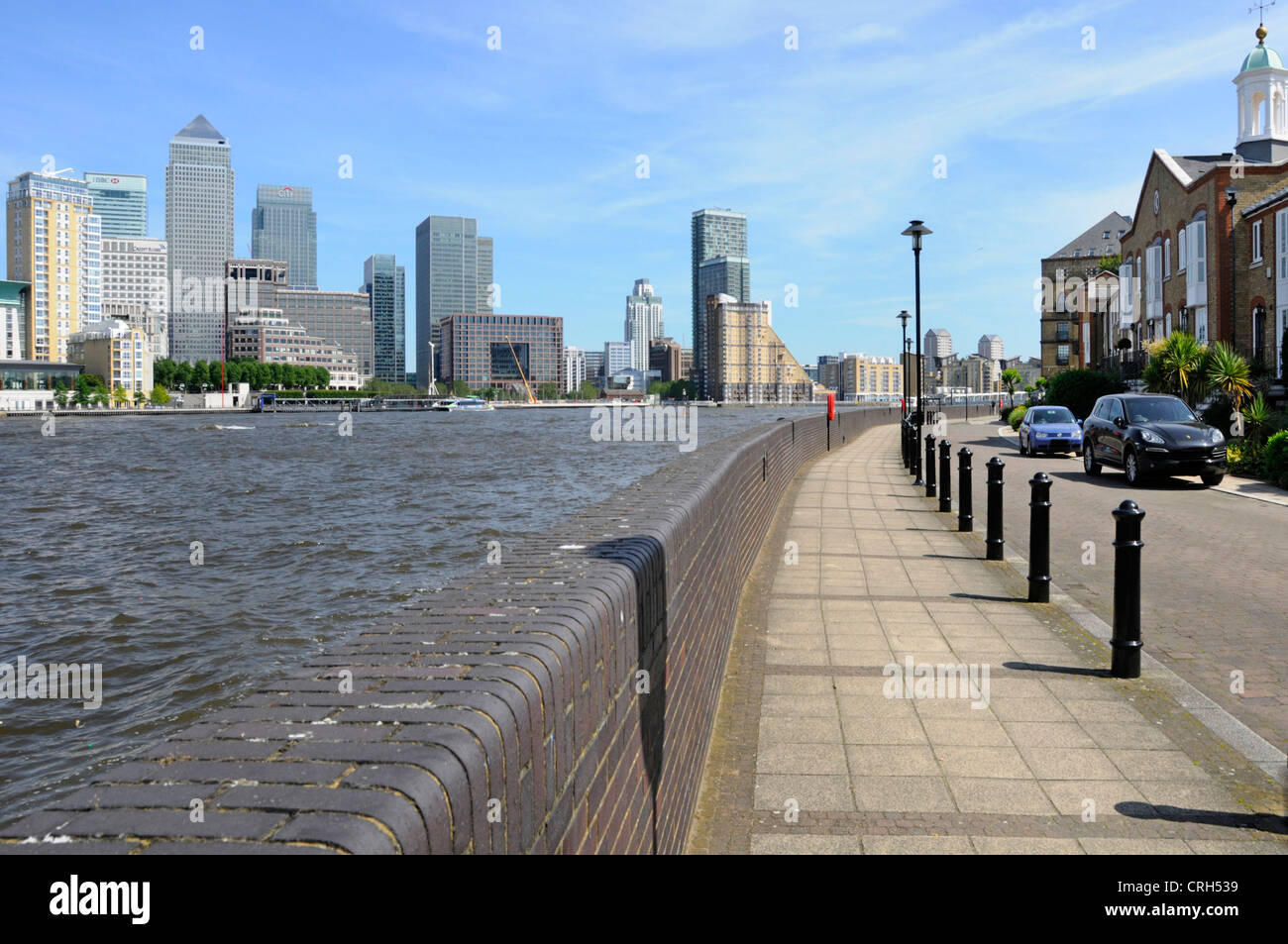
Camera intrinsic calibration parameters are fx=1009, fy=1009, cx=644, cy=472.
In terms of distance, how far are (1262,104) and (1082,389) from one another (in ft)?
84.6

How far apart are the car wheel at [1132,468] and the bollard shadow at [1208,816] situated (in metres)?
16.7

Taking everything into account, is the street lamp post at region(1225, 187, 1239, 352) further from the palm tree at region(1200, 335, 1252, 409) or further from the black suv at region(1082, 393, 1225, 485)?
the black suv at region(1082, 393, 1225, 485)

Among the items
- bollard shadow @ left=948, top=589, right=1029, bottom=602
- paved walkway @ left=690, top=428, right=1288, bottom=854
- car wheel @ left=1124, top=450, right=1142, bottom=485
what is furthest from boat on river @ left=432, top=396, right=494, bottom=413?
paved walkway @ left=690, top=428, right=1288, bottom=854

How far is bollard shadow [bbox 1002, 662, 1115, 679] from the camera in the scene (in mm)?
6954

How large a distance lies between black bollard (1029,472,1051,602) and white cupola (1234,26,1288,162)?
176 feet

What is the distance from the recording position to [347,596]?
1316 centimetres

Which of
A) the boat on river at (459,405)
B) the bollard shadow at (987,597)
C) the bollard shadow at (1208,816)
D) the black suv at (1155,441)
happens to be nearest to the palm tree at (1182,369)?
the black suv at (1155,441)

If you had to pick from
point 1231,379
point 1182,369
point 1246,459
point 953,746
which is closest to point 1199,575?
point 953,746

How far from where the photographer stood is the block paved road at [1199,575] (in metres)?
7.00

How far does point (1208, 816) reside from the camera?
4.60 metres

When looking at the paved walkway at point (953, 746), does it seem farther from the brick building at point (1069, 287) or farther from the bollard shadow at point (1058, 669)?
the brick building at point (1069, 287)
